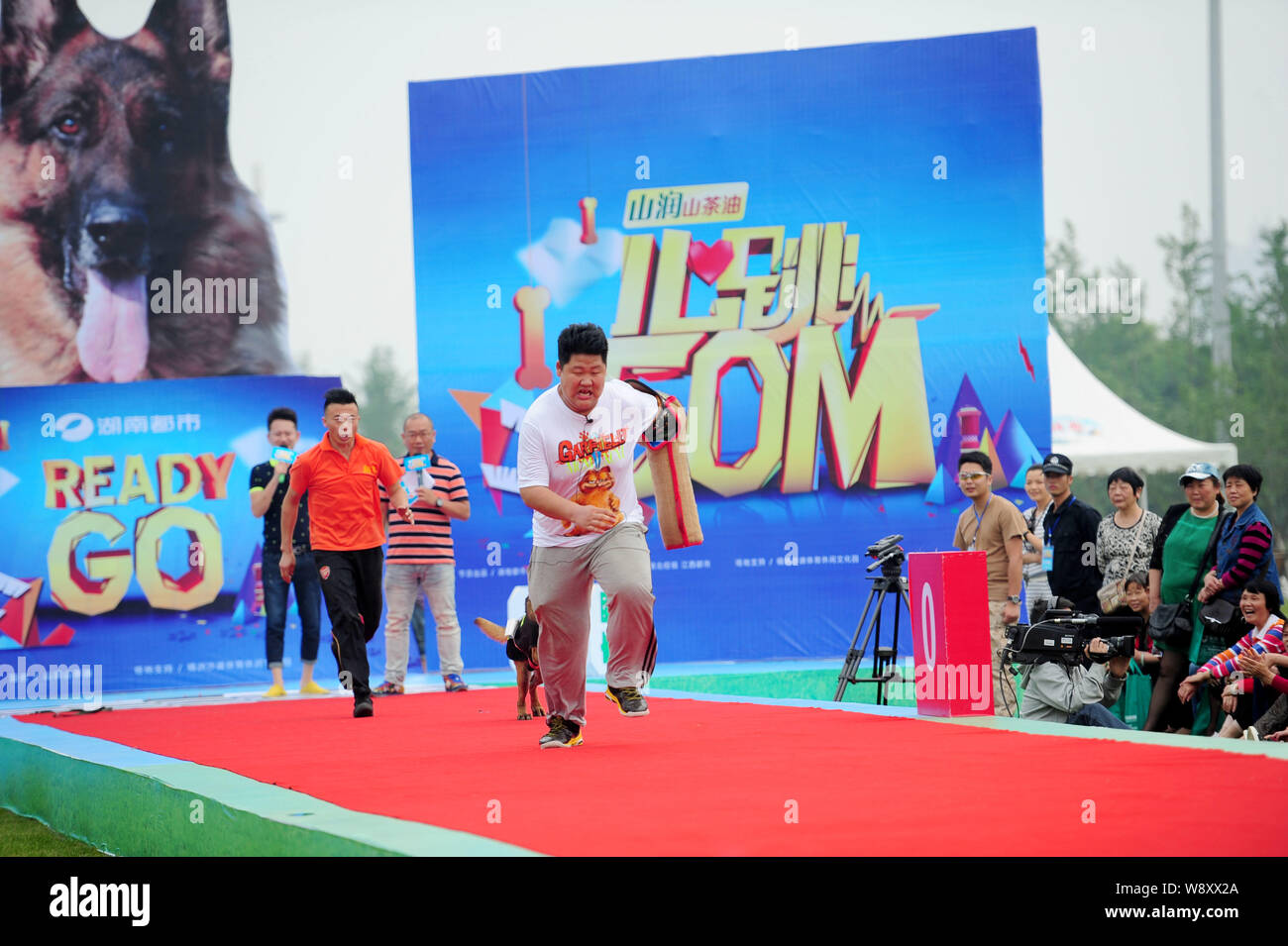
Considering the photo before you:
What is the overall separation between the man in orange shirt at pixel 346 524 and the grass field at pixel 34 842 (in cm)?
188

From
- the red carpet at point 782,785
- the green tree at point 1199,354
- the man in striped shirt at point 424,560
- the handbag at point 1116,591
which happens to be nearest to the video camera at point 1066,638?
the handbag at point 1116,591

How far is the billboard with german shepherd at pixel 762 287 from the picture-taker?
1374cm

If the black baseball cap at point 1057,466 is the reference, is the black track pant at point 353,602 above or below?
below

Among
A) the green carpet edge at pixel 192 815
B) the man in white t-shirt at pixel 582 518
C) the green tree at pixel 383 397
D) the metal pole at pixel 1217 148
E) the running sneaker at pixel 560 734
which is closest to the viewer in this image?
the green carpet edge at pixel 192 815

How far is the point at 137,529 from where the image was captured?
13656 mm

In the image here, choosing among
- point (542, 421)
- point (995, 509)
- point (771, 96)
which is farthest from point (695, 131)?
point (542, 421)

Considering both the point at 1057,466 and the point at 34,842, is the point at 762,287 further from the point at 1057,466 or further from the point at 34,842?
the point at 34,842

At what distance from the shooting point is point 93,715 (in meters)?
9.55

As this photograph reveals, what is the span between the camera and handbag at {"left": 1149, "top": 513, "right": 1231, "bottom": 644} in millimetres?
8047

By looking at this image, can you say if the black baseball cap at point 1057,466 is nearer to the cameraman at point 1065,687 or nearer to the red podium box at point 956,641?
the cameraman at point 1065,687

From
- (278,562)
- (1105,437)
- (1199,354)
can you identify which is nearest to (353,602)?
(278,562)

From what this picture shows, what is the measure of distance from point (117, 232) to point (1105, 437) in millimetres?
10941

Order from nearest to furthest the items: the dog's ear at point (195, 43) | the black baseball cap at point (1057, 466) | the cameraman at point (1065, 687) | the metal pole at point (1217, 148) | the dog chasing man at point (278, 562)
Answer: the cameraman at point (1065, 687)
the black baseball cap at point (1057, 466)
the dog chasing man at point (278, 562)
the dog's ear at point (195, 43)
the metal pole at point (1217, 148)
